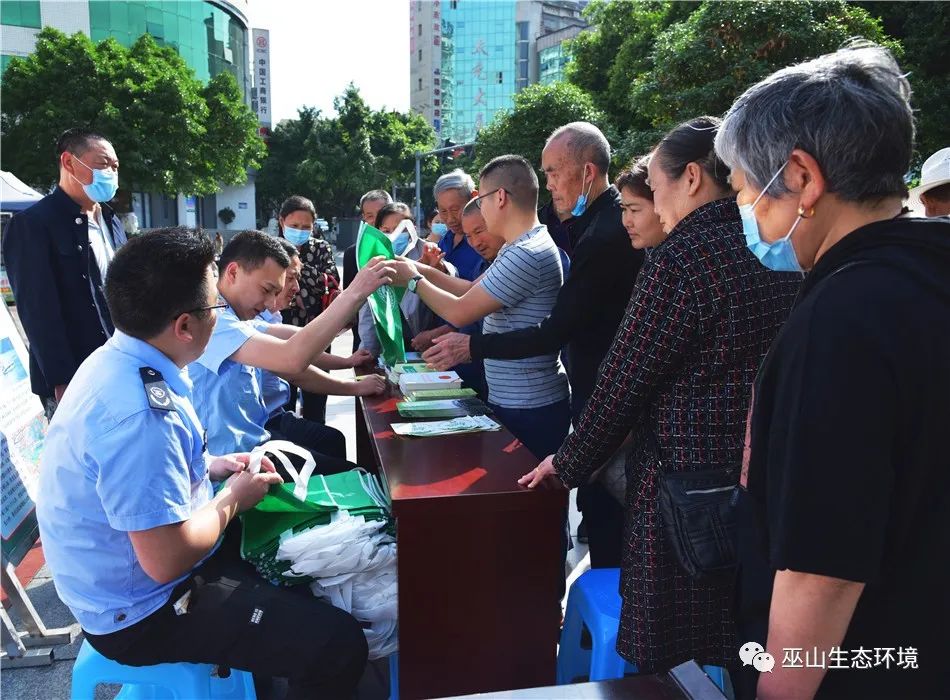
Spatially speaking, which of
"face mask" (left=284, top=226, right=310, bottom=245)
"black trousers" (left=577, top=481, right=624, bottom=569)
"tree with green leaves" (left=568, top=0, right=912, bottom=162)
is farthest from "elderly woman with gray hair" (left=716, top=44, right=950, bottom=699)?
"tree with green leaves" (left=568, top=0, right=912, bottom=162)

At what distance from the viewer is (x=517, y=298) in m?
2.46

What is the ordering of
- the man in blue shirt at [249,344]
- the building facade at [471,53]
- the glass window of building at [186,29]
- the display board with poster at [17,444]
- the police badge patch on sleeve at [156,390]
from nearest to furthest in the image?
the police badge patch on sleeve at [156,390] < the man in blue shirt at [249,344] < the display board with poster at [17,444] < the glass window of building at [186,29] < the building facade at [471,53]

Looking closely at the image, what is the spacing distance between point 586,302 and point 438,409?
658 mm

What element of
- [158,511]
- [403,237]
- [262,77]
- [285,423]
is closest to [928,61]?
[403,237]

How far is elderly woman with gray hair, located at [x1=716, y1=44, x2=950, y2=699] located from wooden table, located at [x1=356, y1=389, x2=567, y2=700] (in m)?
0.85

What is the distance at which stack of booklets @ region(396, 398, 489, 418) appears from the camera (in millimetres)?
2420

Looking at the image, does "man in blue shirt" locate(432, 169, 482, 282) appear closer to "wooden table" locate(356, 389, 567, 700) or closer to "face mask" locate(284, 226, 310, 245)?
"face mask" locate(284, 226, 310, 245)

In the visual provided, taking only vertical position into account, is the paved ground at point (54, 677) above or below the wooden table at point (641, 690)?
below

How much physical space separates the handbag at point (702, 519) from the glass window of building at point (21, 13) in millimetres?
29871

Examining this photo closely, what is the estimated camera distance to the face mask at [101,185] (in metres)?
3.36

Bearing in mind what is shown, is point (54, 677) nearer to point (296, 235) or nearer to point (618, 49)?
point (296, 235)

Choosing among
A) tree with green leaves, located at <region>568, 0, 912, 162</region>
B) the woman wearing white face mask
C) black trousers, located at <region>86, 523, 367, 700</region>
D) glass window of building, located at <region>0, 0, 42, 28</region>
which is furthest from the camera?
glass window of building, located at <region>0, 0, 42, 28</region>

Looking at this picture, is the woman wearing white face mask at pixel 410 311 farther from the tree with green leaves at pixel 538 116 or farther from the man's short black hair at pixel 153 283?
the tree with green leaves at pixel 538 116

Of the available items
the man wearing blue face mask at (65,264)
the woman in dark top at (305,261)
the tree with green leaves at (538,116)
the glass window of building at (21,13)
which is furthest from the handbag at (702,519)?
the glass window of building at (21,13)
